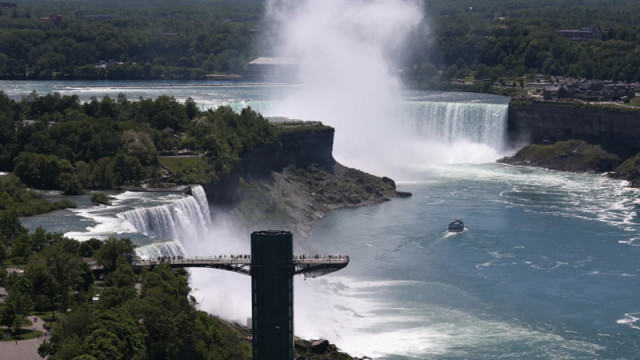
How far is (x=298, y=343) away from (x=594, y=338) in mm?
11917

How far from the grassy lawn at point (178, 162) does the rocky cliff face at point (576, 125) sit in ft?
115

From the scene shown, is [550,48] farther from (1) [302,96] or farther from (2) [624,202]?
(2) [624,202]

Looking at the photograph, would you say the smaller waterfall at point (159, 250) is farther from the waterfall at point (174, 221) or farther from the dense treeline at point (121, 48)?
the dense treeline at point (121, 48)

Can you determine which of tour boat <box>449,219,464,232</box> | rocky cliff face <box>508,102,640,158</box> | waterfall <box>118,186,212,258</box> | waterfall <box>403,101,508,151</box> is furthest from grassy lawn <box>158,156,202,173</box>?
rocky cliff face <box>508,102,640,158</box>

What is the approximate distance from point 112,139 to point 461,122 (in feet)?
126

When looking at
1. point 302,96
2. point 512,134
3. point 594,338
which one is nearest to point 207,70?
point 302,96

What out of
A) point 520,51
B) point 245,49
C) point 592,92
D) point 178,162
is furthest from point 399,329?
point 245,49

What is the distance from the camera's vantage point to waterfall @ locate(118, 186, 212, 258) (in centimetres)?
5934

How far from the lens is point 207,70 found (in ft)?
495

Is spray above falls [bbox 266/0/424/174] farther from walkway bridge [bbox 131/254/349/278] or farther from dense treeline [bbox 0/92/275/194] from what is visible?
walkway bridge [bbox 131/254/349/278]

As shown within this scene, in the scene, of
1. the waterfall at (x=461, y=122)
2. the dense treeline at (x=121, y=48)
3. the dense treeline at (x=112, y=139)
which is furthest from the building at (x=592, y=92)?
the dense treeline at (x=121, y=48)

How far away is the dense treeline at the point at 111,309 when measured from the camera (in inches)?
1607

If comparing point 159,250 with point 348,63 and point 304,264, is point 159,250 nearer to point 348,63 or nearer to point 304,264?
point 304,264

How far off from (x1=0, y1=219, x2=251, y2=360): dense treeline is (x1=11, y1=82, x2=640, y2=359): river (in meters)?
4.15
